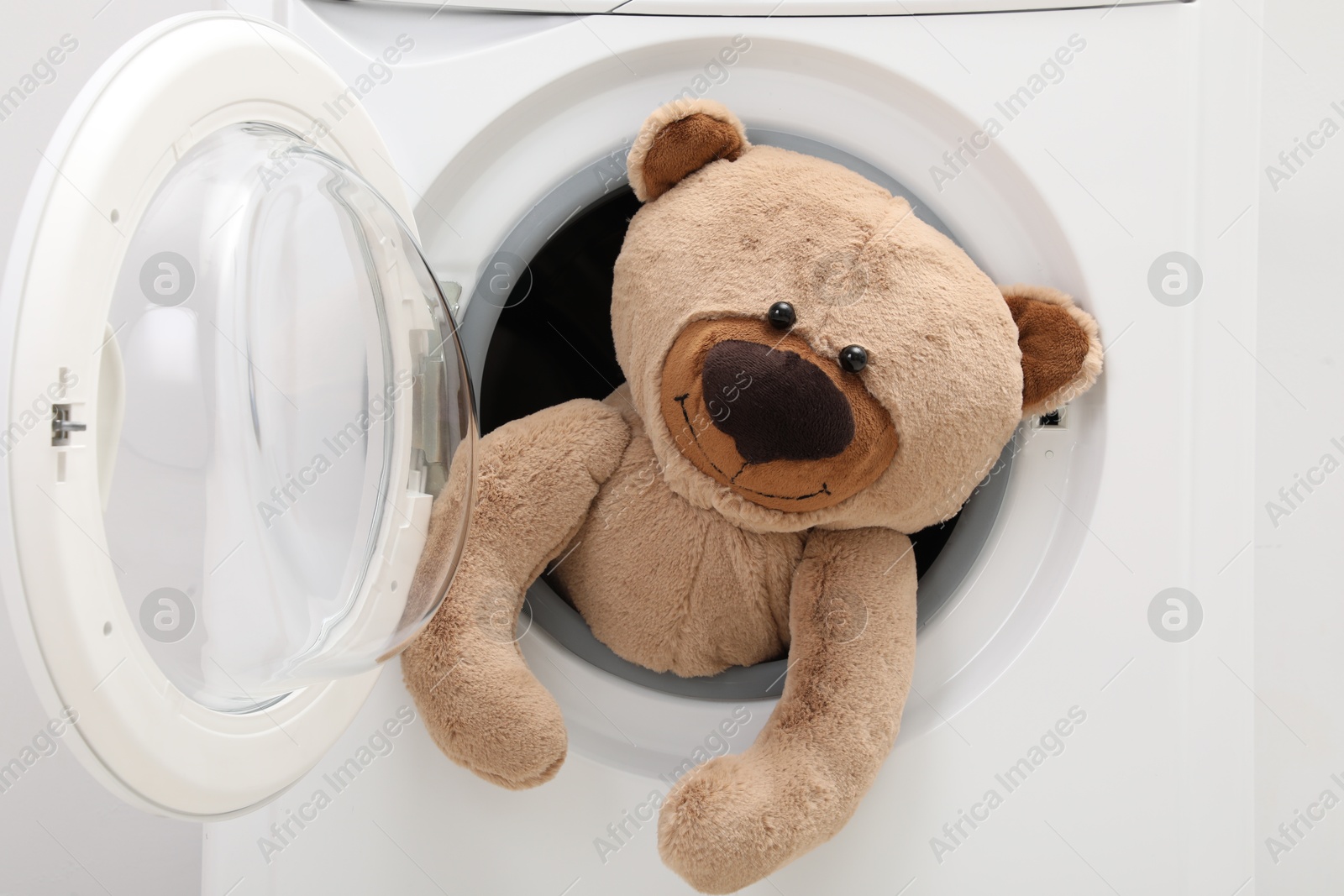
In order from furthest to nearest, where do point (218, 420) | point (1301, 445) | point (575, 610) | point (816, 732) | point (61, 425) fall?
point (1301, 445) → point (575, 610) → point (816, 732) → point (218, 420) → point (61, 425)

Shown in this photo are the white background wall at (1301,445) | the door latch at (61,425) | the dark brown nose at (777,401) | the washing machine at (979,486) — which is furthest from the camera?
the white background wall at (1301,445)

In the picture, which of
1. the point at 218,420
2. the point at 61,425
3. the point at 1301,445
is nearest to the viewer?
the point at 61,425

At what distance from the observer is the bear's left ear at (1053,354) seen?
55 cm

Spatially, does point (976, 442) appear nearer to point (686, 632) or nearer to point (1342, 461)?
point (686, 632)

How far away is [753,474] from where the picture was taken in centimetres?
51

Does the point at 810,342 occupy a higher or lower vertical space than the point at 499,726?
higher

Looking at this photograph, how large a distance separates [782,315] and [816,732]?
0.27 meters

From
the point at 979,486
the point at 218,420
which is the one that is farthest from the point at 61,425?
the point at 979,486

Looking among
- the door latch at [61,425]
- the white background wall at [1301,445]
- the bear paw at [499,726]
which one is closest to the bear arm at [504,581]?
the bear paw at [499,726]

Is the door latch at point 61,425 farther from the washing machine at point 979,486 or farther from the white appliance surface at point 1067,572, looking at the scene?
the white appliance surface at point 1067,572

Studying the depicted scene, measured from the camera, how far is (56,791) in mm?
857

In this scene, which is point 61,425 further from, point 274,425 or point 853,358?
point 853,358

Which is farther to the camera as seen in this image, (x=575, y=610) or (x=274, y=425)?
(x=575, y=610)

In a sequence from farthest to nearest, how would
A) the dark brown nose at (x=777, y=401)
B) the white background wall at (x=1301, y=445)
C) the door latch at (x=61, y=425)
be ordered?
the white background wall at (x=1301, y=445), the dark brown nose at (x=777, y=401), the door latch at (x=61, y=425)
